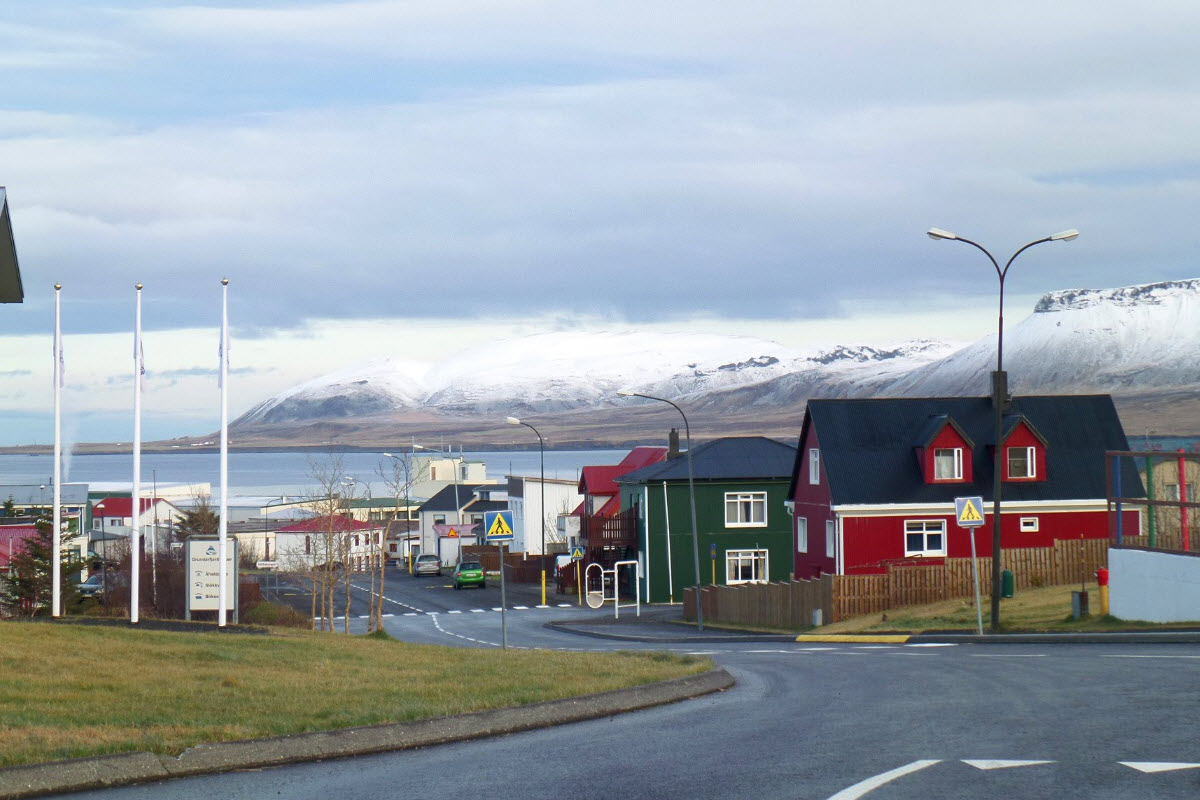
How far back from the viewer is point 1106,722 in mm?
12234

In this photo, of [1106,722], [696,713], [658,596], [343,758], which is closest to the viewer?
[343,758]

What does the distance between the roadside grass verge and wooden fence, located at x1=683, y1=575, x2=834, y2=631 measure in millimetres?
1164

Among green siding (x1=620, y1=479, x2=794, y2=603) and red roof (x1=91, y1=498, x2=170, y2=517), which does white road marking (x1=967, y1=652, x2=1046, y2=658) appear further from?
red roof (x1=91, y1=498, x2=170, y2=517)

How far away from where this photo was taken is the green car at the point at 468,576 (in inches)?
3184

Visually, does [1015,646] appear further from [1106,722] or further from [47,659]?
[47,659]

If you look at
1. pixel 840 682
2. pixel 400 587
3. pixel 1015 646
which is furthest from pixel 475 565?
pixel 840 682

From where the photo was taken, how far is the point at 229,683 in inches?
579

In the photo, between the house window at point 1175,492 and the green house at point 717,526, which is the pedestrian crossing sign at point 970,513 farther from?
the green house at point 717,526

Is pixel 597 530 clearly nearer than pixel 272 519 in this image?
Yes

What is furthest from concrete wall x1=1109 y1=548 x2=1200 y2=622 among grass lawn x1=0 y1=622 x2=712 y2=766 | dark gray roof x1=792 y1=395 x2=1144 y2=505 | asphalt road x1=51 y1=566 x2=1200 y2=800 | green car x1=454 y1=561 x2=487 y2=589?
green car x1=454 y1=561 x2=487 y2=589

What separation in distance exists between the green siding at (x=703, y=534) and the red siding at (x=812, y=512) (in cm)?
983

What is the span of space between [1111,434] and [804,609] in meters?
16.7

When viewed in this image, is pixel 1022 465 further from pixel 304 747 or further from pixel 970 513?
pixel 304 747

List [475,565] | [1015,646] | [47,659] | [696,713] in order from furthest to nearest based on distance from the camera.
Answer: [475,565]
[1015,646]
[47,659]
[696,713]
